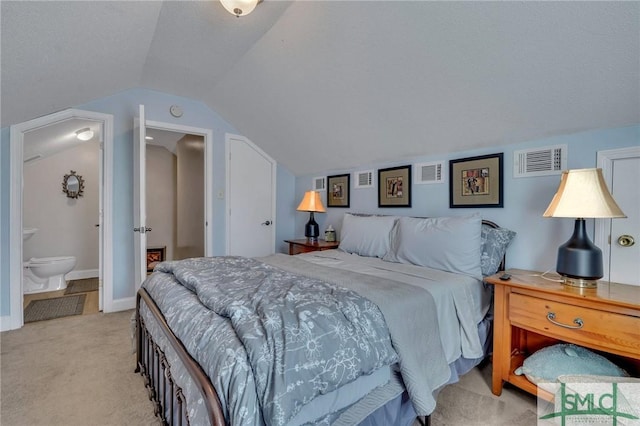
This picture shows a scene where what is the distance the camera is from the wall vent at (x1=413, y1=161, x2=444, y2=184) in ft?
9.00

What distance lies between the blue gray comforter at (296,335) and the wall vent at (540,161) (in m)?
1.68

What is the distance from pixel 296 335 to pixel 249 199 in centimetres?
339

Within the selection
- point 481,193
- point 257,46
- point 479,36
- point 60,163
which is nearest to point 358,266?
point 481,193

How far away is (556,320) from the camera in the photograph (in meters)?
1.61

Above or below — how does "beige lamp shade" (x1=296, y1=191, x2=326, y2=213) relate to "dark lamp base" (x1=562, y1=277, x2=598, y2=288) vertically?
above

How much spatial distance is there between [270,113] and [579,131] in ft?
9.22

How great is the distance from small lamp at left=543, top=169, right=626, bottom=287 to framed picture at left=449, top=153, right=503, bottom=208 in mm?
674

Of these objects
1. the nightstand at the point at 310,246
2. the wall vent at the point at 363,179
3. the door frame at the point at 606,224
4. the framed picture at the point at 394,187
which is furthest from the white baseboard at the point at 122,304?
the door frame at the point at 606,224

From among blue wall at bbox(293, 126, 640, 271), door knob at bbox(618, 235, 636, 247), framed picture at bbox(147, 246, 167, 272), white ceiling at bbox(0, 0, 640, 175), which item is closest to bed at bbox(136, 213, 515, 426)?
blue wall at bbox(293, 126, 640, 271)

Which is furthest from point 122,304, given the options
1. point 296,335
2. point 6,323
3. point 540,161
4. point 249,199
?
point 540,161

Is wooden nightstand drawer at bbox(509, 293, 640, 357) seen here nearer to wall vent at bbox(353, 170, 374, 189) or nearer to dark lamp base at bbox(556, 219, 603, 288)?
dark lamp base at bbox(556, 219, 603, 288)

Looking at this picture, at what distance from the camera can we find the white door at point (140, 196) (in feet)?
9.37
